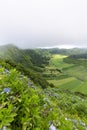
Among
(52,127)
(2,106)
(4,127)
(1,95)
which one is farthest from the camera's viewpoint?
(52,127)

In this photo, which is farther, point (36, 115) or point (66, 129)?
point (66, 129)

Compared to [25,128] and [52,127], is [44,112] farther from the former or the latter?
[25,128]

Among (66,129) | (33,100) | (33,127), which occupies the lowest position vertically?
(66,129)

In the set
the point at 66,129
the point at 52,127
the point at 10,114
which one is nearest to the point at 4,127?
the point at 10,114

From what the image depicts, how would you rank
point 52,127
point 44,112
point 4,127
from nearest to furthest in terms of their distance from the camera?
point 4,127
point 52,127
point 44,112

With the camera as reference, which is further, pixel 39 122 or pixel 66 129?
pixel 66 129

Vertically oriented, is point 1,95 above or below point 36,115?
above

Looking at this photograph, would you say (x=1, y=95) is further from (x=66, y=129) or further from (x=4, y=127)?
(x=66, y=129)

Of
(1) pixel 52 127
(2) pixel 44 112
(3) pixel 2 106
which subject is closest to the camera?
(3) pixel 2 106

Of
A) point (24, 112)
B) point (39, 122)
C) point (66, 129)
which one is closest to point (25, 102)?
point (24, 112)
